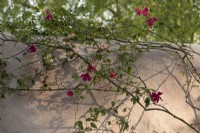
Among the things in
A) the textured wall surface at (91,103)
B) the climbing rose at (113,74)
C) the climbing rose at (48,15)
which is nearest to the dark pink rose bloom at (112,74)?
the climbing rose at (113,74)

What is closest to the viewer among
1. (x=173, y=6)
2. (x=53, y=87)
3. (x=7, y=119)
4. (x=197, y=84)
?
(x=7, y=119)

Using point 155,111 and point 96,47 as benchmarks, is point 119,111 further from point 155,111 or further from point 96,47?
point 96,47

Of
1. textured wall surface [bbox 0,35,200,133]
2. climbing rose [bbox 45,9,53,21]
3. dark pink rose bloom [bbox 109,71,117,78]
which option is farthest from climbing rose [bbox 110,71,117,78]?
climbing rose [bbox 45,9,53,21]

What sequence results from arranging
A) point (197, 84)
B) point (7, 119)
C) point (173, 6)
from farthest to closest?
point (173, 6) < point (197, 84) < point (7, 119)

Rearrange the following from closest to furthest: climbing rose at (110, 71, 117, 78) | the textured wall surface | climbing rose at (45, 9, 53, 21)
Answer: the textured wall surface < climbing rose at (110, 71, 117, 78) < climbing rose at (45, 9, 53, 21)

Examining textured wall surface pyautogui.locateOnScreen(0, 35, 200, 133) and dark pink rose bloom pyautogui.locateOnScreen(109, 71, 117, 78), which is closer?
textured wall surface pyautogui.locateOnScreen(0, 35, 200, 133)

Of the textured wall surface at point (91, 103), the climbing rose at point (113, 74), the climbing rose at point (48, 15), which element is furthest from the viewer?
the climbing rose at point (48, 15)

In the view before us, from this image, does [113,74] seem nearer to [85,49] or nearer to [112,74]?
[112,74]

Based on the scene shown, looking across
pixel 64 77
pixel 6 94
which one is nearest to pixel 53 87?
pixel 64 77

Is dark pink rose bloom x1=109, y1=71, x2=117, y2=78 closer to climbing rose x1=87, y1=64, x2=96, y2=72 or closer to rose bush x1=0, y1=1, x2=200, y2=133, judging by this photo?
rose bush x1=0, y1=1, x2=200, y2=133

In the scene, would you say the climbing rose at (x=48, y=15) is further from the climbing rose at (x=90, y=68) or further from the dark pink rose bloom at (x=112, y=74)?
the dark pink rose bloom at (x=112, y=74)

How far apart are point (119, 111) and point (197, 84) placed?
69cm

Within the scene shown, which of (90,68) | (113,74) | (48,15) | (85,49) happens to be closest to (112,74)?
(113,74)

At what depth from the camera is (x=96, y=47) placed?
324 cm
